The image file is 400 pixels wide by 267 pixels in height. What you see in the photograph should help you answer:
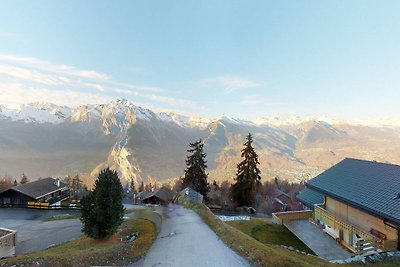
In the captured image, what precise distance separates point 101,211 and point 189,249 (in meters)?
6.72

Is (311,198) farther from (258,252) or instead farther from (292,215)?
(258,252)

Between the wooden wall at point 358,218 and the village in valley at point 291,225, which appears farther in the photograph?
the wooden wall at point 358,218

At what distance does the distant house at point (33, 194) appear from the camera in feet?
129

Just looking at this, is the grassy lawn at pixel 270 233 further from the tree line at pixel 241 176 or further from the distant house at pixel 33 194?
the distant house at pixel 33 194

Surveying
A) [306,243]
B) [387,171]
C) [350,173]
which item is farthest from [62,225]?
[387,171]

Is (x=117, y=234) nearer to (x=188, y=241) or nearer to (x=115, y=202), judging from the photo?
(x=115, y=202)

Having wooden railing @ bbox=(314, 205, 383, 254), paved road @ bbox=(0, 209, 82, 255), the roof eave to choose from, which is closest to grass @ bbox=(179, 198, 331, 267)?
wooden railing @ bbox=(314, 205, 383, 254)

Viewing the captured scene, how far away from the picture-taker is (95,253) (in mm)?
12523

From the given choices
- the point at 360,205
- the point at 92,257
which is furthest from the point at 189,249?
the point at 360,205

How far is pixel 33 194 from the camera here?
4006 cm

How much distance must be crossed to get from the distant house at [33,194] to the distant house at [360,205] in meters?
35.5

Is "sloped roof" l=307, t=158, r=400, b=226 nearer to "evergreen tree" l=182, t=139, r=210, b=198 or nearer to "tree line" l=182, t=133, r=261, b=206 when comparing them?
"tree line" l=182, t=133, r=261, b=206

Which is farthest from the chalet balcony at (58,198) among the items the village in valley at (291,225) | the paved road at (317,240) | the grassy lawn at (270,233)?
the paved road at (317,240)

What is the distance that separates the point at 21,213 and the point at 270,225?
29.3 metres
